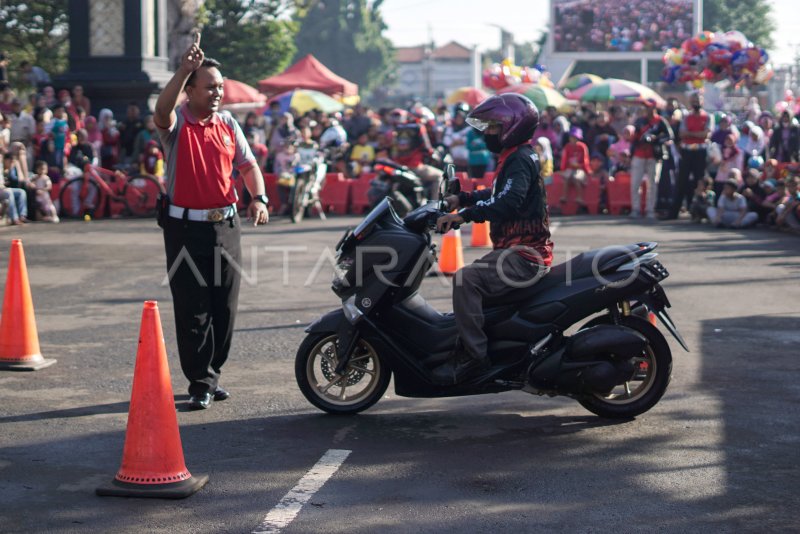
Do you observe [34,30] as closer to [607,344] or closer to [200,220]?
[200,220]

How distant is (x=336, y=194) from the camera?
22.4m

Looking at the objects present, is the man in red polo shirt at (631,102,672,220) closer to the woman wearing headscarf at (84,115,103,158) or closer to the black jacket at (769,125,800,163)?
the black jacket at (769,125,800,163)

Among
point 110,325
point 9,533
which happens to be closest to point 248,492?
point 9,533

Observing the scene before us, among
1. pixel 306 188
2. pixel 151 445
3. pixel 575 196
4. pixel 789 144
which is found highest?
pixel 789 144

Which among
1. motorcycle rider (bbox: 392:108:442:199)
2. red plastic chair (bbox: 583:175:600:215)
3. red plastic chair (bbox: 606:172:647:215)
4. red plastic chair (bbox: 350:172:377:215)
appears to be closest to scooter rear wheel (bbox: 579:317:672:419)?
motorcycle rider (bbox: 392:108:442:199)

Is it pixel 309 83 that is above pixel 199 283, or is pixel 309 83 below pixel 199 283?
above

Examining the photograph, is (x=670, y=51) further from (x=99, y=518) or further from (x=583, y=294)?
(x=99, y=518)

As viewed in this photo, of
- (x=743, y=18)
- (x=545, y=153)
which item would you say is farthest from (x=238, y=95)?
(x=743, y=18)

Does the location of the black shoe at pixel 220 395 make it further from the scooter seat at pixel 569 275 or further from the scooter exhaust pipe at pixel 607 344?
the scooter exhaust pipe at pixel 607 344

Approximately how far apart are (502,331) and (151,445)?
2.18 metres

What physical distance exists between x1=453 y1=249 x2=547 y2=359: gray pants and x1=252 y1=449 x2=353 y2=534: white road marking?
0.99 m

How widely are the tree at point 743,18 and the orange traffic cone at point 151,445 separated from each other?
87.0 m

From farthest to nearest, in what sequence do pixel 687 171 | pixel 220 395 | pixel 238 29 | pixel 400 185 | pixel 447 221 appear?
pixel 238 29, pixel 687 171, pixel 400 185, pixel 220 395, pixel 447 221

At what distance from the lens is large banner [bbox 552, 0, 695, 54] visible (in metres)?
63.0
